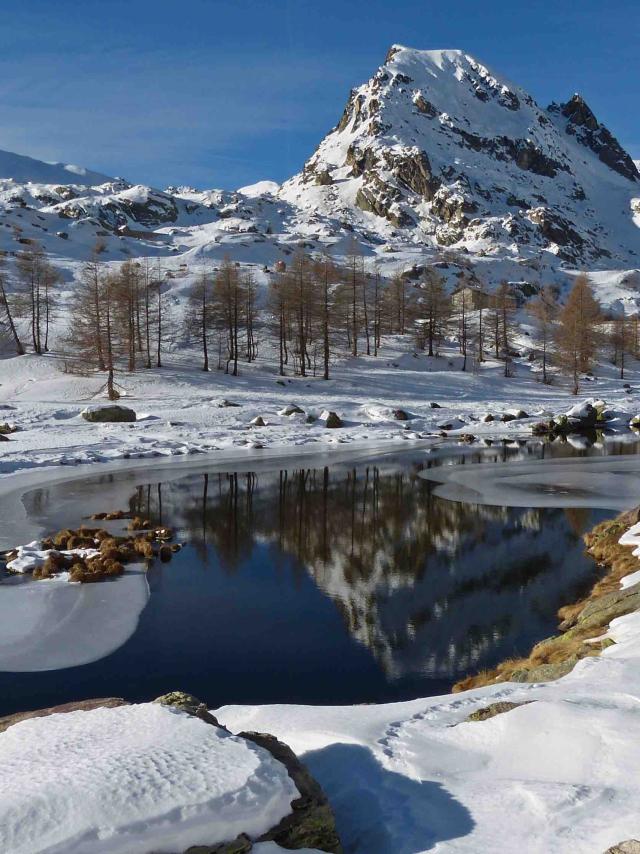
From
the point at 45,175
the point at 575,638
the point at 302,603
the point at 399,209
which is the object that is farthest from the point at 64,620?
the point at 45,175

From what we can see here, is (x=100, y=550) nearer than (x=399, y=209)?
Yes

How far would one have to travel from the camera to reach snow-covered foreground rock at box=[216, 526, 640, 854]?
405cm

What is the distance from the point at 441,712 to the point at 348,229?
13131 cm

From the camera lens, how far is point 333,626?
1055 cm

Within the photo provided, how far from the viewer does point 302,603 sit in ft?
38.1

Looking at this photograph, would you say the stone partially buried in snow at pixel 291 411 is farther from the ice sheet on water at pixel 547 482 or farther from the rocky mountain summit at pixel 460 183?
the rocky mountain summit at pixel 460 183

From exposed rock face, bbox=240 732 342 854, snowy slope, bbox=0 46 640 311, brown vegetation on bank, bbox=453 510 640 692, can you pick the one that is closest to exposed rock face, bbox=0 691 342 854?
exposed rock face, bbox=240 732 342 854

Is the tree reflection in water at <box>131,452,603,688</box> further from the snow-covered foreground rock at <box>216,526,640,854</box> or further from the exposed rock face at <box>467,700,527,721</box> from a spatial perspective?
the exposed rock face at <box>467,700,527,721</box>

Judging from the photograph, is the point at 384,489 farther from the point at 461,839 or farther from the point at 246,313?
the point at 246,313

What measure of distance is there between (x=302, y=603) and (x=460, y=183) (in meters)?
161

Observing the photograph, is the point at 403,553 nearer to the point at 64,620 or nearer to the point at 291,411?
the point at 64,620

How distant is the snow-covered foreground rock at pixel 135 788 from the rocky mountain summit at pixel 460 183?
129 meters

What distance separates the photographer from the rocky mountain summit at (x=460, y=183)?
14425cm

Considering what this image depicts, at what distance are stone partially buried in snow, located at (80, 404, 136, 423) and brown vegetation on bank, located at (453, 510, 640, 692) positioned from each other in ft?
89.9
